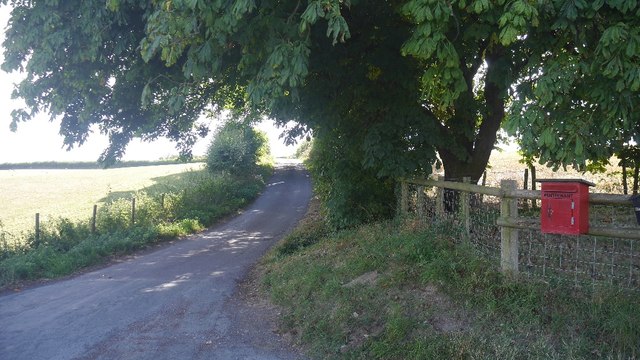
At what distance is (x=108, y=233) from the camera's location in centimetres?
1619

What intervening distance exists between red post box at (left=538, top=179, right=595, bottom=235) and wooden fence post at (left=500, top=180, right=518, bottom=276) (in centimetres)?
59

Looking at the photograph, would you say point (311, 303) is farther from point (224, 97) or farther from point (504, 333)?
point (224, 97)

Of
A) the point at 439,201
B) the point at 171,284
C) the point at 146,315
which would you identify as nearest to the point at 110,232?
the point at 171,284

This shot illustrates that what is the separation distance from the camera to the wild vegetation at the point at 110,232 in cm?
1283

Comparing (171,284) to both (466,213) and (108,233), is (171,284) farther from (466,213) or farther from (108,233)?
(108,233)

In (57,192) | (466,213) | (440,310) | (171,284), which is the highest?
(466,213)

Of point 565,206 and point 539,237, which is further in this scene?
point 539,237

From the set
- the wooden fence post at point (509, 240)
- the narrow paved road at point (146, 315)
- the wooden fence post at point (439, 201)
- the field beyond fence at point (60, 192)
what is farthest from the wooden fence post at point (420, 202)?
the field beyond fence at point (60, 192)

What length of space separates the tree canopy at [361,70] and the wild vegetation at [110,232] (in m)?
2.70

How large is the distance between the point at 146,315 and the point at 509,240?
551 cm

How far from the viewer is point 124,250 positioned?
15.2m

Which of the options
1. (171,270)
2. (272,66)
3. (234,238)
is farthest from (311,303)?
(234,238)

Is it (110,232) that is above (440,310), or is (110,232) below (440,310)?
below

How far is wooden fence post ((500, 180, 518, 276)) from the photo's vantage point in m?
6.46
